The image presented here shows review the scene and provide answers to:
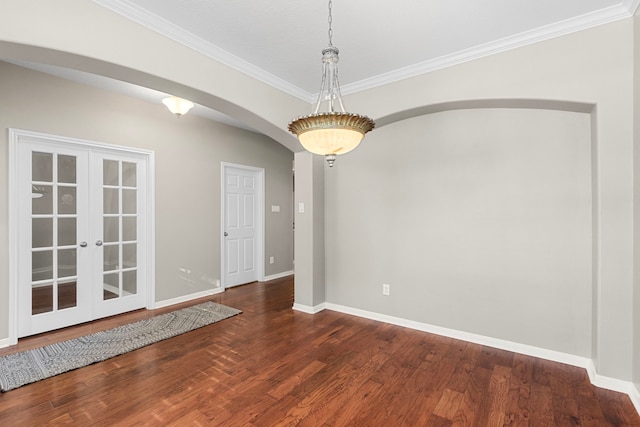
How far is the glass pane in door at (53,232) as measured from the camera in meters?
3.20

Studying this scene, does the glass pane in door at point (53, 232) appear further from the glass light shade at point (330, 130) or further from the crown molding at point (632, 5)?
the crown molding at point (632, 5)

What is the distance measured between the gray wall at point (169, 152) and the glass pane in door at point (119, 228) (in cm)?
28

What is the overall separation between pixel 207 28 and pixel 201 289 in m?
3.55

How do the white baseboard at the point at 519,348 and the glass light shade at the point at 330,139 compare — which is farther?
the white baseboard at the point at 519,348

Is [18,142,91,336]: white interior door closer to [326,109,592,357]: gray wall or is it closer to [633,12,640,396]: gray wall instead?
[326,109,592,357]: gray wall

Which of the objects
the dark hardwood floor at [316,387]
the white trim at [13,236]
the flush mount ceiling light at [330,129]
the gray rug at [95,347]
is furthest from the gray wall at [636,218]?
the white trim at [13,236]

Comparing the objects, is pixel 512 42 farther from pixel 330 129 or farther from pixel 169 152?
pixel 169 152

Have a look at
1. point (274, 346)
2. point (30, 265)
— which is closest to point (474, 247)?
point (274, 346)

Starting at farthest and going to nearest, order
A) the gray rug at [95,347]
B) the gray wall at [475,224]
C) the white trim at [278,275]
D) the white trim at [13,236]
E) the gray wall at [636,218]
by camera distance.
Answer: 1. the white trim at [278,275]
2. the white trim at [13,236]
3. the gray wall at [475,224]
4. the gray rug at [95,347]
5. the gray wall at [636,218]

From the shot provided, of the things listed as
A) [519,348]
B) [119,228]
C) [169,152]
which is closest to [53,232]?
[119,228]

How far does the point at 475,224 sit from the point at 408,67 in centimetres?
171

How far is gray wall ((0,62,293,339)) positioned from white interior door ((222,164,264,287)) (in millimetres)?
165

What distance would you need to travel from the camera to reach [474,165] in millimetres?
3037

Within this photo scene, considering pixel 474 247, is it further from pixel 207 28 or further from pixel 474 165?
pixel 207 28
